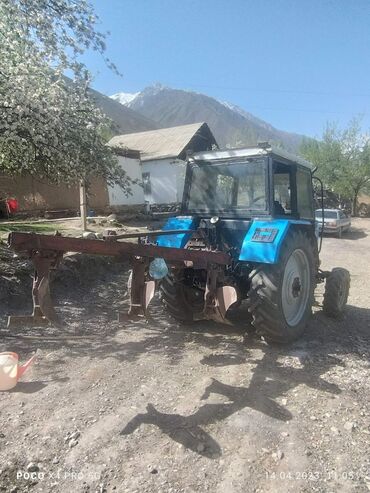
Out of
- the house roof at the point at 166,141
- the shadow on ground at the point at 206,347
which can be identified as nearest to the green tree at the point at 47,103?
the shadow on ground at the point at 206,347

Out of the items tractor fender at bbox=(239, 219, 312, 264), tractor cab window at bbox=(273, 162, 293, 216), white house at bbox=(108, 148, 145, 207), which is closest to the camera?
tractor fender at bbox=(239, 219, 312, 264)

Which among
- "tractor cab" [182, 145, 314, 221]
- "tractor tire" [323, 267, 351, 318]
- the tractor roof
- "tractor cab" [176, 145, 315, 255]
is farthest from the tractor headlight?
"tractor tire" [323, 267, 351, 318]

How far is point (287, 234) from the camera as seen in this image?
15.4ft

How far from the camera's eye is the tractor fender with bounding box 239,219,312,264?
429 centimetres

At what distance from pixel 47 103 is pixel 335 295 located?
537 cm

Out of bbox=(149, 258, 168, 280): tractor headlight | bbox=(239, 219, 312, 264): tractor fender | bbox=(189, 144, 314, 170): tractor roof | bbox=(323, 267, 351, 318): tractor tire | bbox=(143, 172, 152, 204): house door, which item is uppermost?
bbox=(143, 172, 152, 204): house door

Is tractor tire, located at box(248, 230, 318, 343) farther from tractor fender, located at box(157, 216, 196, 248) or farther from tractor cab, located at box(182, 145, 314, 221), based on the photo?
tractor fender, located at box(157, 216, 196, 248)

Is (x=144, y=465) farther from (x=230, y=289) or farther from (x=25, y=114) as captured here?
(x=25, y=114)

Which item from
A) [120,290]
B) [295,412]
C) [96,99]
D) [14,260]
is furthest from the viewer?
[96,99]

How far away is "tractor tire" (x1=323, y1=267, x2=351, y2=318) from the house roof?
17399mm

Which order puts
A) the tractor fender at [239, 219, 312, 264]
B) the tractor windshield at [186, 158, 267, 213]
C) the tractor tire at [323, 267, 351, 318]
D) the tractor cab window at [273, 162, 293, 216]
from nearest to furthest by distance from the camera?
the tractor fender at [239, 219, 312, 264] < the tractor windshield at [186, 158, 267, 213] < the tractor cab window at [273, 162, 293, 216] < the tractor tire at [323, 267, 351, 318]

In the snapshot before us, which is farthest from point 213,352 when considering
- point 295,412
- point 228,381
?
point 295,412

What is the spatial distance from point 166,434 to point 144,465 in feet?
1.16

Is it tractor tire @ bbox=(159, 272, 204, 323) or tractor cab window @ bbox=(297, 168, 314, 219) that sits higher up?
tractor cab window @ bbox=(297, 168, 314, 219)
